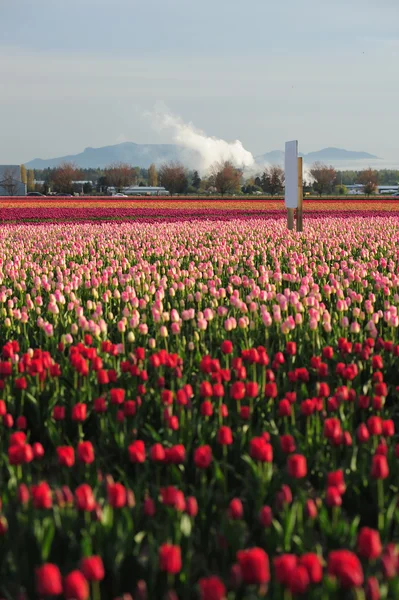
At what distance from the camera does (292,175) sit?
19.8 meters

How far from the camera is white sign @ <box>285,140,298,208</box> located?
1958cm

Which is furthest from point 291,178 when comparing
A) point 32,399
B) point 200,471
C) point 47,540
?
point 47,540

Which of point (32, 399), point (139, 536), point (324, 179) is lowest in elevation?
point (139, 536)

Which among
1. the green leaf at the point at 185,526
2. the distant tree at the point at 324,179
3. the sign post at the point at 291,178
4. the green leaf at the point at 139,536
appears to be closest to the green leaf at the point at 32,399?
the green leaf at the point at 139,536

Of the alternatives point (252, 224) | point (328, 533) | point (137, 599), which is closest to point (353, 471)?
point (328, 533)

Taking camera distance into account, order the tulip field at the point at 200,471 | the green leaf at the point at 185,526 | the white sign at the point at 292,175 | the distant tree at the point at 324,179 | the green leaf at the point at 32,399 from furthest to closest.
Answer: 1. the distant tree at the point at 324,179
2. the white sign at the point at 292,175
3. the green leaf at the point at 32,399
4. the green leaf at the point at 185,526
5. the tulip field at the point at 200,471

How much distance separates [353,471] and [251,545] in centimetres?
76

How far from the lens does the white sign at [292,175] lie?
1958 centimetres

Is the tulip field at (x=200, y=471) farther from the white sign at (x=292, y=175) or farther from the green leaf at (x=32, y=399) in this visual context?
the white sign at (x=292, y=175)

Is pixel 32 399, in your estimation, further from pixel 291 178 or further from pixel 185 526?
pixel 291 178

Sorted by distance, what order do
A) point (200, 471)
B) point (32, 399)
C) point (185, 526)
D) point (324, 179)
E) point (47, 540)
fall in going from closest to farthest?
point (47, 540)
point (185, 526)
point (200, 471)
point (32, 399)
point (324, 179)

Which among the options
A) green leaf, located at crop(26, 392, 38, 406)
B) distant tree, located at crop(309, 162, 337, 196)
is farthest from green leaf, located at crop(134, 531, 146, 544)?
distant tree, located at crop(309, 162, 337, 196)

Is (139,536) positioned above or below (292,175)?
below

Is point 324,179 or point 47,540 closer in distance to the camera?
point 47,540
